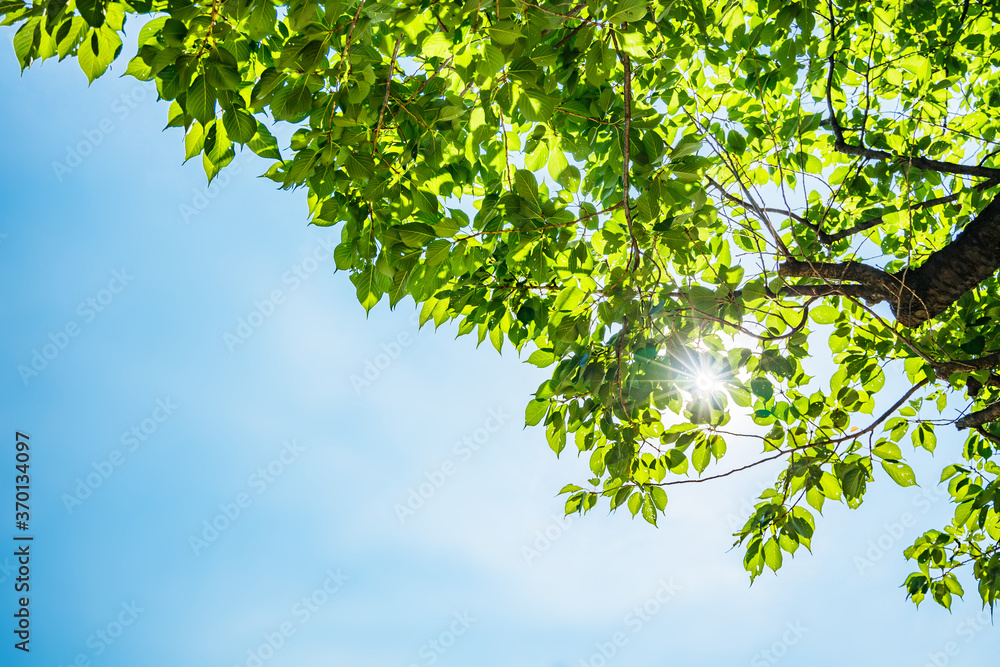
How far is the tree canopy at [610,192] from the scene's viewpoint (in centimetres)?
159

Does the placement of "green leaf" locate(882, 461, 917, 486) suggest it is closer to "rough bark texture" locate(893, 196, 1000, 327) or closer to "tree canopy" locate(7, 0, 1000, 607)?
"tree canopy" locate(7, 0, 1000, 607)

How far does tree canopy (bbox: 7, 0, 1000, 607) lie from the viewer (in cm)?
159

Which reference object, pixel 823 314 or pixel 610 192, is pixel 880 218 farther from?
pixel 610 192

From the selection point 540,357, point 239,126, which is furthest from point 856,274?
point 239,126

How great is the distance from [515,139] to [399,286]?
0.90 metres

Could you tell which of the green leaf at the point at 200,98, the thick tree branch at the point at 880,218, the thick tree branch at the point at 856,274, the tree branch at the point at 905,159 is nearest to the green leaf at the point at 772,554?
the thick tree branch at the point at 856,274

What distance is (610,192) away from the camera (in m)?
2.28

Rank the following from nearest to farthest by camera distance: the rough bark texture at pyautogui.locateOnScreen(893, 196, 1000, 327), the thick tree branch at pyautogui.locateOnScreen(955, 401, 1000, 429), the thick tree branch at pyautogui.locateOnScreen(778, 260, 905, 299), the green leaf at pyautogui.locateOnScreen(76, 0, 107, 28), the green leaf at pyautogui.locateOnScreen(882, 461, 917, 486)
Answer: the green leaf at pyautogui.locateOnScreen(76, 0, 107, 28) < the green leaf at pyautogui.locateOnScreen(882, 461, 917, 486) < the rough bark texture at pyautogui.locateOnScreen(893, 196, 1000, 327) < the thick tree branch at pyautogui.locateOnScreen(955, 401, 1000, 429) < the thick tree branch at pyautogui.locateOnScreen(778, 260, 905, 299)

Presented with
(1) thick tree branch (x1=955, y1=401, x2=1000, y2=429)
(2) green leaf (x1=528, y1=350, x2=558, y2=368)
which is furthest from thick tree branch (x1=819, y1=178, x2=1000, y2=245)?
(2) green leaf (x1=528, y1=350, x2=558, y2=368)

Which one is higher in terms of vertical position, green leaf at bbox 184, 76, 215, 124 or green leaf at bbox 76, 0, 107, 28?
green leaf at bbox 184, 76, 215, 124

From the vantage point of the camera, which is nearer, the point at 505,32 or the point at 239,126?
the point at 505,32

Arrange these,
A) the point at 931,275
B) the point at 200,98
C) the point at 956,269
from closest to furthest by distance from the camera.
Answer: the point at 200,98
the point at 956,269
the point at 931,275

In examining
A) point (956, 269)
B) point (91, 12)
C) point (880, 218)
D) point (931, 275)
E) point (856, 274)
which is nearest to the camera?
point (91, 12)

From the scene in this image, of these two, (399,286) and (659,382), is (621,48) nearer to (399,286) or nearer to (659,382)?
(399,286)
